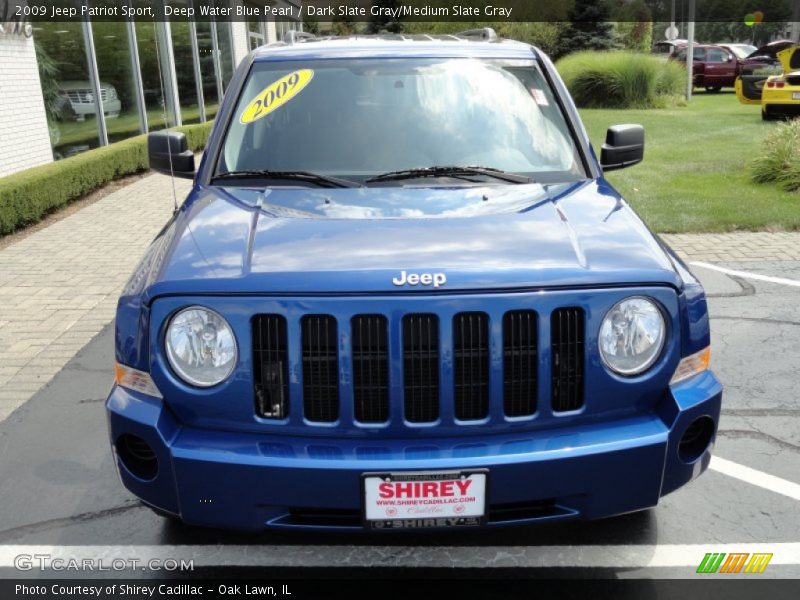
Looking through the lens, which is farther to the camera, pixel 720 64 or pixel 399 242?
pixel 720 64

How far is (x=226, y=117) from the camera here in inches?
157

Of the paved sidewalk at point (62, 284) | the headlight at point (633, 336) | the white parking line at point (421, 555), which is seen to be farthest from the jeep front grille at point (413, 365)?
the paved sidewalk at point (62, 284)

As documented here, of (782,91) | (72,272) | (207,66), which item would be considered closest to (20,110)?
(72,272)

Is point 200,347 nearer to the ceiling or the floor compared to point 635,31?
nearer to the floor

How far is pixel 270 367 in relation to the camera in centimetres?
255

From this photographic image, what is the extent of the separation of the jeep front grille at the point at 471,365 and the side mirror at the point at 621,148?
2072 millimetres

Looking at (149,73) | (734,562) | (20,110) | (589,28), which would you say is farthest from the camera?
(589,28)

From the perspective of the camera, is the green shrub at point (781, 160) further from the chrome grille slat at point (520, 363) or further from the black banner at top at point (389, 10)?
the chrome grille slat at point (520, 363)

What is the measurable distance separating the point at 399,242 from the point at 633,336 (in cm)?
83

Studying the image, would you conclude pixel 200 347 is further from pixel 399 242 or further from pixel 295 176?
pixel 295 176

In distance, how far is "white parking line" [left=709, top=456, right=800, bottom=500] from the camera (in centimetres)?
359

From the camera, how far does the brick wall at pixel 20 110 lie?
10602mm

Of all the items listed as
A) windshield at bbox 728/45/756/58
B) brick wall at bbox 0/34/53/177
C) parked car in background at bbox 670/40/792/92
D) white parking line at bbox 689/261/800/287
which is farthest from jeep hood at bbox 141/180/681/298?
windshield at bbox 728/45/756/58

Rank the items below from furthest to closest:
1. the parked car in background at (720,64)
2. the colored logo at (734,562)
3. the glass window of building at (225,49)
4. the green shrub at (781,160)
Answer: the parked car in background at (720,64) → the glass window of building at (225,49) → the green shrub at (781,160) → the colored logo at (734,562)
